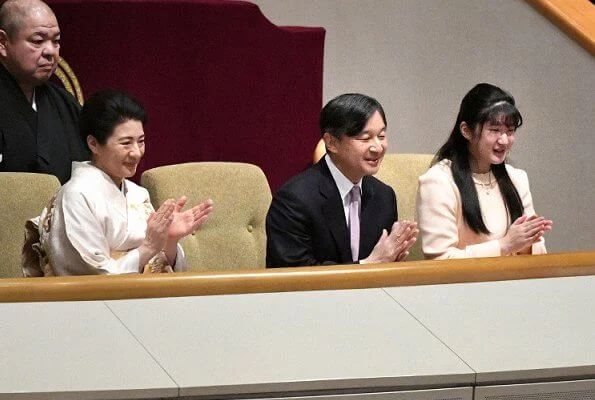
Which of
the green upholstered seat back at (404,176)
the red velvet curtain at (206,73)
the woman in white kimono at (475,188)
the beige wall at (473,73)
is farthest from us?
the beige wall at (473,73)

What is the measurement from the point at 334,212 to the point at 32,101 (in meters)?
0.77

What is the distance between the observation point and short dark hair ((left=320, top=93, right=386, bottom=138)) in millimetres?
2600

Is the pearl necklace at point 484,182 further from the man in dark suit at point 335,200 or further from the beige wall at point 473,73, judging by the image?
the beige wall at point 473,73

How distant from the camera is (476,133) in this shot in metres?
2.73

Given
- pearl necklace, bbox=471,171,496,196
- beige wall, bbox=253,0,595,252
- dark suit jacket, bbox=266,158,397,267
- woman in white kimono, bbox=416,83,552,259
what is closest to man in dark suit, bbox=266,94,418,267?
dark suit jacket, bbox=266,158,397,267

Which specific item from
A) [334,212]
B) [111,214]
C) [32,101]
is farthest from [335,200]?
[32,101]

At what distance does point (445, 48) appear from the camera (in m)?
3.92

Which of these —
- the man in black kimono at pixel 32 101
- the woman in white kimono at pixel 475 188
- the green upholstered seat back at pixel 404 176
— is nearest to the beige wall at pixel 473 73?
the green upholstered seat back at pixel 404 176

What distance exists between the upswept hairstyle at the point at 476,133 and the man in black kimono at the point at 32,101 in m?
0.84

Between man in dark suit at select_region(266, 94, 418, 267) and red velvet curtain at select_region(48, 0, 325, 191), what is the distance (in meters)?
0.82

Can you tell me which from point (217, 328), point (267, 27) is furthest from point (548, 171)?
point (217, 328)

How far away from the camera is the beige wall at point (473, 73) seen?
374 centimetres

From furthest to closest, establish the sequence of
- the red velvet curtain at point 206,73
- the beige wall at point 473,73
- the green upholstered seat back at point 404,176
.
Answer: the beige wall at point 473,73 < the red velvet curtain at point 206,73 < the green upholstered seat back at point 404,176

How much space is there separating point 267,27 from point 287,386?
6.06ft
